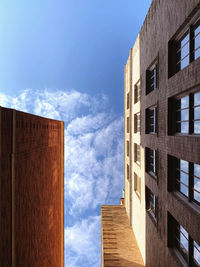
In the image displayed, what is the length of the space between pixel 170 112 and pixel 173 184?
19.7ft

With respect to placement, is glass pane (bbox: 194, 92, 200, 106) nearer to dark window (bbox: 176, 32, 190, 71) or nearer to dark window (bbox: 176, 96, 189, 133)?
dark window (bbox: 176, 96, 189, 133)

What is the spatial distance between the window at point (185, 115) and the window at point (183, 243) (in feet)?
23.5

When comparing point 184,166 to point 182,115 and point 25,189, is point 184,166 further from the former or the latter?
point 25,189

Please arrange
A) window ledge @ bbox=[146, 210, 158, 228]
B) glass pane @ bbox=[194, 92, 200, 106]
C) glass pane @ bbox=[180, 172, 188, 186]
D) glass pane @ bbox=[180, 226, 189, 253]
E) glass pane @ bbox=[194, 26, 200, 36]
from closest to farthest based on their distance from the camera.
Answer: glass pane @ bbox=[194, 92, 200, 106], glass pane @ bbox=[194, 26, 200, 36], glass pane @ bbox=[180, 226, 189, 253], glass pane @ bbox=[180, 172, 188, 186], window ledge @ bbox=[146, 210, 158, 228]

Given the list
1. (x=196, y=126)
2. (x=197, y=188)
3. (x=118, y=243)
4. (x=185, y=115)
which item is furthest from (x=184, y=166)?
(x=118, y=243)

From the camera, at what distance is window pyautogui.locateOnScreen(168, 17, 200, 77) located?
1084 cm

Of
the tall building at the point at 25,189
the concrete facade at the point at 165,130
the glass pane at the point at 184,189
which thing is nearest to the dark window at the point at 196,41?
the concrete facade at the point at 165,130

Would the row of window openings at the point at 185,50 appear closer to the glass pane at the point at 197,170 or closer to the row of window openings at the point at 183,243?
the glass pane at the point at 197,170

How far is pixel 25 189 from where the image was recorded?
16.7 metres

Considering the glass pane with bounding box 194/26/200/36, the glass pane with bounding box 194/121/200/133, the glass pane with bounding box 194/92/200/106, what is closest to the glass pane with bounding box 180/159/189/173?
the glass pane with bounding box 194/121/200/133

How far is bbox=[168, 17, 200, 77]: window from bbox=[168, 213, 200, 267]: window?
1197cm

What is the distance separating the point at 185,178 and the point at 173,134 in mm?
3608

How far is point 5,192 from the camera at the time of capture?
41.3ft

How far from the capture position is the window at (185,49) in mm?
10844
